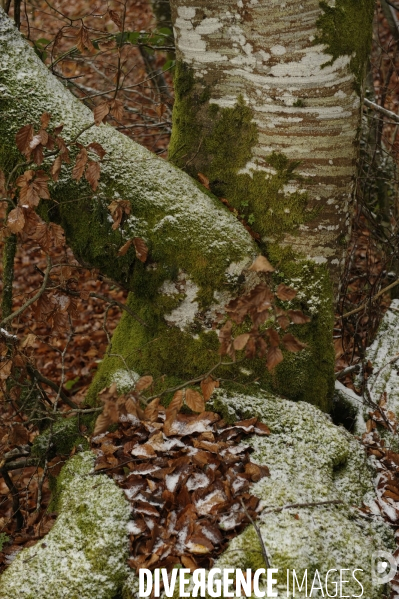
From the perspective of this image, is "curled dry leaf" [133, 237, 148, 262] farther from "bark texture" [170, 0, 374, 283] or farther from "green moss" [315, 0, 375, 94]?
"green moss" [315, 0, 375, 94]

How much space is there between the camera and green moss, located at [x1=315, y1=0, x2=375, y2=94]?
229cm

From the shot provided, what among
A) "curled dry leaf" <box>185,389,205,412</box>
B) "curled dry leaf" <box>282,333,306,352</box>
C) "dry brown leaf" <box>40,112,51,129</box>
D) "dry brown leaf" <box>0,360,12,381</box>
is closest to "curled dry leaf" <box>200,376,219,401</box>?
"curled dry leaf" <box>185,389,205,412</box>

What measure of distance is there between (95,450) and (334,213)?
5.51 feet

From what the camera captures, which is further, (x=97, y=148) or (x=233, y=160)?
(x=233, y=160)

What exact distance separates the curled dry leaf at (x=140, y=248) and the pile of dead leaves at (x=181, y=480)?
2.32 ft

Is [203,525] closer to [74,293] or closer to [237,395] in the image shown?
[237,395]

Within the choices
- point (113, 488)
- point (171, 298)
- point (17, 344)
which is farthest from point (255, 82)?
point (113, 488)

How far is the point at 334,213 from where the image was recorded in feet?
8.48

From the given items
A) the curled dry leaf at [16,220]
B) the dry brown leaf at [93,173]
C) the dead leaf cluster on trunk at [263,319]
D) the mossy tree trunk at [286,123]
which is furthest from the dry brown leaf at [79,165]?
the dead leaf cluster on trunk at [263,319]

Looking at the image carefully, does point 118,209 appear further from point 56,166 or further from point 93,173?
point 56,166

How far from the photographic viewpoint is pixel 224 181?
2713 mm

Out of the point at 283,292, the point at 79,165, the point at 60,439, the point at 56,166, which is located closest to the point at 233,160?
the point at 79,165

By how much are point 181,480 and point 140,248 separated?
107cm

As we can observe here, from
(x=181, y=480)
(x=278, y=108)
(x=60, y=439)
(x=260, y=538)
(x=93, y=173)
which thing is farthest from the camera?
(x=60, y=439)
